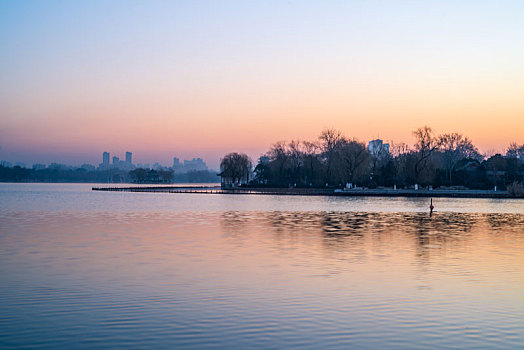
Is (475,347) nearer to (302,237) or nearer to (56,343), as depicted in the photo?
(56,343)

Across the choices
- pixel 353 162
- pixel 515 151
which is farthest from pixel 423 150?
pixel 515 151

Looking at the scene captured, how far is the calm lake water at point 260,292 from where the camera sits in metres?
10.5

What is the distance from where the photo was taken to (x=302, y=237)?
29.2 meters

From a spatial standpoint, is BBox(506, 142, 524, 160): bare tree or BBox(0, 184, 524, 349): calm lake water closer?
BBox(0, 184, 524, 349): calm lake water

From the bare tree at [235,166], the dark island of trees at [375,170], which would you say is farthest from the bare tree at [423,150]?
the bare tree at [235,166]

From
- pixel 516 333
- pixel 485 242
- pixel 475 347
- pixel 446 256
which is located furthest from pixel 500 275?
pixel 485 242

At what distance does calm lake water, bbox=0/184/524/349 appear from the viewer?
10.5m

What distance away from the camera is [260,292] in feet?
48.8

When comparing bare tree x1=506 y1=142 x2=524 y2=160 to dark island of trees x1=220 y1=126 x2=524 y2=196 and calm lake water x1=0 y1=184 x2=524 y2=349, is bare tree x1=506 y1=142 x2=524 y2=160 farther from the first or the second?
calm lake water x1=0 y1=184 x2=524 y2=349

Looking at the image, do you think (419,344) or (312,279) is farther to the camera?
(312,279)

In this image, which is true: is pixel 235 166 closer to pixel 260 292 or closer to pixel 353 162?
pixel 353 162

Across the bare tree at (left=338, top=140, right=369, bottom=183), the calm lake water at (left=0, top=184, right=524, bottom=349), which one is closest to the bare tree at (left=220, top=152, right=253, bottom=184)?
the bare tree at (left=338, top=140, right=369, bottom=183)

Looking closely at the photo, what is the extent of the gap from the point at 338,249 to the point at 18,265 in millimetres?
12895

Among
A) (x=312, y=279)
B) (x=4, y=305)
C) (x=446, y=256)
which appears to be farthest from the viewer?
(x=446, y=256)
